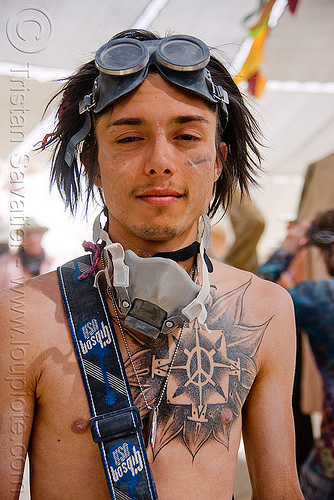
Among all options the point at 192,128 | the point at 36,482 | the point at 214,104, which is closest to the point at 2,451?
the point at 36,482

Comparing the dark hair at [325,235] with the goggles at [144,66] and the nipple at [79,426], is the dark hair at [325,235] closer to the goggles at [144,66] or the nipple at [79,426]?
the goggles at [144,66]

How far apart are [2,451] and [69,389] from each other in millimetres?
239

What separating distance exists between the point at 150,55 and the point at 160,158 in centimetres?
36

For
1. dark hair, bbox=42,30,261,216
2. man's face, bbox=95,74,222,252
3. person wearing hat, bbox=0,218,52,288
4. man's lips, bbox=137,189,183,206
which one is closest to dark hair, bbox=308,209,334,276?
dark hair, bbox=42,30,261,216

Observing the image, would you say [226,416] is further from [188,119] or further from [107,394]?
[188,119]

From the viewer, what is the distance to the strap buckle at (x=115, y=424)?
1488mm

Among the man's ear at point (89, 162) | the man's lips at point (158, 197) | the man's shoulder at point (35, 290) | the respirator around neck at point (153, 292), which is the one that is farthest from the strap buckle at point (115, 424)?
the man's ear at point (89, 162)

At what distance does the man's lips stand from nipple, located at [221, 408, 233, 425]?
0.67 metres

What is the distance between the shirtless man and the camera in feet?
5.08

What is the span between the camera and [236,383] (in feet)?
5.76

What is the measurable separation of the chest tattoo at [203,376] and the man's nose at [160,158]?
505 mm

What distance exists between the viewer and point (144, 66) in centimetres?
164

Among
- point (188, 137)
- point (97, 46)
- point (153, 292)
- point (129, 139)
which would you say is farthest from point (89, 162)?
point (97, 46)

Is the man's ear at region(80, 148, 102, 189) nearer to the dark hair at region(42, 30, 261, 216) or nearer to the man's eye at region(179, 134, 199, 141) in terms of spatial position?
the dark hair at region(42, 30, 261, 216)
